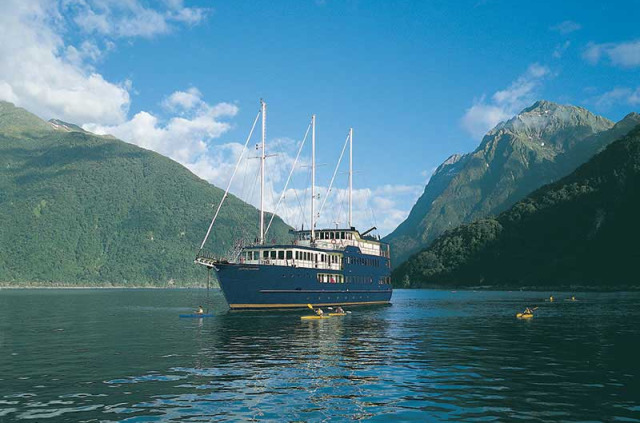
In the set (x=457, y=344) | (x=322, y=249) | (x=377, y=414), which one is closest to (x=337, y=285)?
(x=322, y=249)

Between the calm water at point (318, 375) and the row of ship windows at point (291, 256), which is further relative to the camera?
the row of ship windows at point (291, 256)

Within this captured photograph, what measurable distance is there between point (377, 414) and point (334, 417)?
1.51 m

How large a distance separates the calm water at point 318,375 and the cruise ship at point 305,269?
1597cm

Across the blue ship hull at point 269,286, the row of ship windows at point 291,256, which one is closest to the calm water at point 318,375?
the blue ship hull at point 269,286

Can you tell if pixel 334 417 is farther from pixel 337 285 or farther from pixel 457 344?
pixel 337 285

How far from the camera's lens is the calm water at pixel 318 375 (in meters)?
18.8

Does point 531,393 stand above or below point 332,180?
below

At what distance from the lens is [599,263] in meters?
190

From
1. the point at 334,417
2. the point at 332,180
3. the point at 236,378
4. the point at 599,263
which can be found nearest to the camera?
the point at 334,417

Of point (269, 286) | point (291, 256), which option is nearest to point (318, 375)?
point (269, 286)

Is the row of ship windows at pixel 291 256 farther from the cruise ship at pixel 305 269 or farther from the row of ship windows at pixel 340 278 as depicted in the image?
the row of ship windows at pixel 340 278

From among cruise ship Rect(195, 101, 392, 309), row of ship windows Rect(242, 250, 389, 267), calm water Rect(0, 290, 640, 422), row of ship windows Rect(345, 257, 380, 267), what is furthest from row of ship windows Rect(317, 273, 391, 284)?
calm water Rect(0, 290, 640, 422)

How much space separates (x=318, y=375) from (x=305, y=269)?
42.1 meters

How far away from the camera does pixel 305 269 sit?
222 ft
